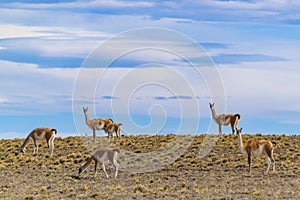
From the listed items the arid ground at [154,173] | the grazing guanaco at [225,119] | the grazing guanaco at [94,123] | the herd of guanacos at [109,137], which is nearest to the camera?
the arid ground at [154,173]

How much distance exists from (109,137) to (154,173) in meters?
7.97

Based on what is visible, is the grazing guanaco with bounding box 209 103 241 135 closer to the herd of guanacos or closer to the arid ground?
the herd of guanacos

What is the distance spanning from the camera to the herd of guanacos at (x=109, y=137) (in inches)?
1016

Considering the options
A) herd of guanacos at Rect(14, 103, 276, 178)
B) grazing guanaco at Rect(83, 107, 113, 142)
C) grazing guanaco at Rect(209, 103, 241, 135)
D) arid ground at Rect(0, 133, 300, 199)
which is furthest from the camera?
grazing guanaco at Rect(209, 103, 241, 135)

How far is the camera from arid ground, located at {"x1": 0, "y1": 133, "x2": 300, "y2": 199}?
73.8ft

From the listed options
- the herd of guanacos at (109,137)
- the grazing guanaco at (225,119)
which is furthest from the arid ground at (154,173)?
the grazing guanaco at (225,119)

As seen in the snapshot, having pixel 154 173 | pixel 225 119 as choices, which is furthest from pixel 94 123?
pixel 154 173

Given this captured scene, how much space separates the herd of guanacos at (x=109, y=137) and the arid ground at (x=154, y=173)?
0.61 m

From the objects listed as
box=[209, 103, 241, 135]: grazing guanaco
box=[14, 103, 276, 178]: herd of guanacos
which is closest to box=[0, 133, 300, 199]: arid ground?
box=[14, 103, 276, 178]: herd of guanacos

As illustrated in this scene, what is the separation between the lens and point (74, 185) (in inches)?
966

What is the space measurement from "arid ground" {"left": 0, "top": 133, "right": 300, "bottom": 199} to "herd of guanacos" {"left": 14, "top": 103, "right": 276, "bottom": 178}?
61 cm

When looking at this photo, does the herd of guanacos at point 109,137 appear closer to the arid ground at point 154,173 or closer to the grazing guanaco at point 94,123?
the grazing guanaco at point 94,123

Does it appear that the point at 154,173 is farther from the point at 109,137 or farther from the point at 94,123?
the point at 94,123

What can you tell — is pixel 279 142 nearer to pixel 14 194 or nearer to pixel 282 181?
pixel 282 181
